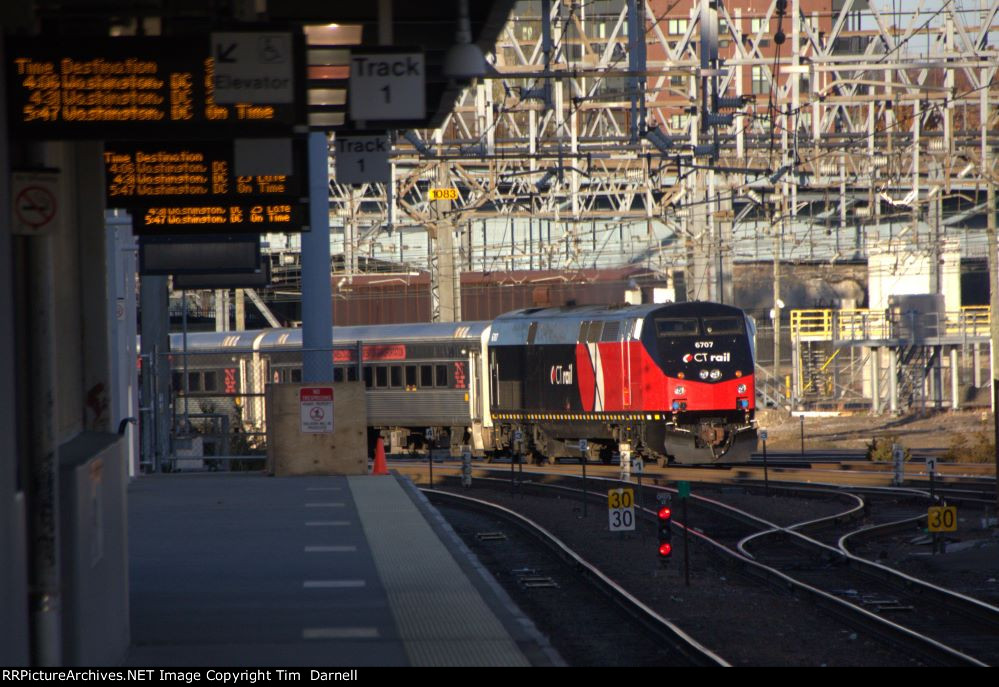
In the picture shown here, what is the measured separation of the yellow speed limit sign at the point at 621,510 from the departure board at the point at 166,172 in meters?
8.67

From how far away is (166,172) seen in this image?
10312 millimetres

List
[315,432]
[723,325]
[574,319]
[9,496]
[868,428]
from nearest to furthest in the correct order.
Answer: [9,496], [315,432], [723,325], [574,319], [868,428]

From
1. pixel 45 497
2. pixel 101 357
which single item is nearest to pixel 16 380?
pixel 45 497

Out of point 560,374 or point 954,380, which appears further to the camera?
point 954,380

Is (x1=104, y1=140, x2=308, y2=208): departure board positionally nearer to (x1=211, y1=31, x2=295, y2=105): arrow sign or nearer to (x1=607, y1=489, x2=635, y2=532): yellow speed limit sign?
(x1=211, y1=31, x2=295, y2=105): arrow sign

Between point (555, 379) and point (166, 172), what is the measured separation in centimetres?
2009

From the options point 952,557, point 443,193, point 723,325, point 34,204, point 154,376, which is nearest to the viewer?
point 34,204

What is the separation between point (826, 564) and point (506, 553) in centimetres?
392

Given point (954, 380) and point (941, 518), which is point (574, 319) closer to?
point (941, 518)

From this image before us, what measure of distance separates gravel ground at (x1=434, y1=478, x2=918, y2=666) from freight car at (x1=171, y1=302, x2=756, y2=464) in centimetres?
708

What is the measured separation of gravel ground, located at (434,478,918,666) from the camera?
1105 cm

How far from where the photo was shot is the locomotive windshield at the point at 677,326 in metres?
28.2

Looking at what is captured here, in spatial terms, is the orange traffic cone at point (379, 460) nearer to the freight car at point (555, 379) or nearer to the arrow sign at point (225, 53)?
the freight car at point (555, 379)

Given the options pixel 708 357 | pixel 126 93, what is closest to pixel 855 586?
pixel 126 93
